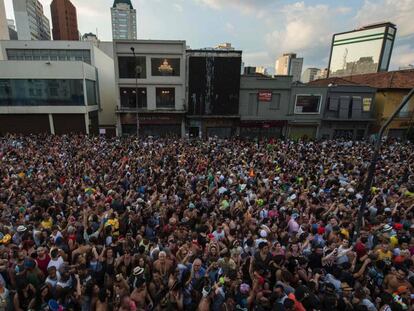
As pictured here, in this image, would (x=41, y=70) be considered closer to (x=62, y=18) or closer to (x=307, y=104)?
(x=307, y=104)

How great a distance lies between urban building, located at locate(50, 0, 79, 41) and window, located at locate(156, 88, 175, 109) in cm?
8480

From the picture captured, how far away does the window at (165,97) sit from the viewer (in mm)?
25469

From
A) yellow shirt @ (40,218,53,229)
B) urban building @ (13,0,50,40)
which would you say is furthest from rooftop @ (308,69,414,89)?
urban building @ (13,0,50,40)

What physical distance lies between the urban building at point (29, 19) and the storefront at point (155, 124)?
91.3 metres

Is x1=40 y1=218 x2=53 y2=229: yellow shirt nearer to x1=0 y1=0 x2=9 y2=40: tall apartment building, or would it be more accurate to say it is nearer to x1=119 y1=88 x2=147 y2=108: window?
x1=119 y1=88 x2=147 y2=108: window

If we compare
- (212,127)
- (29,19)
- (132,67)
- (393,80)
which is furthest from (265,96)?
(29,19)

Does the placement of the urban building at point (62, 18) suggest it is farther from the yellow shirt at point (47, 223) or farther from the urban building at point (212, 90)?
the yellow shirt at point (47, 223)

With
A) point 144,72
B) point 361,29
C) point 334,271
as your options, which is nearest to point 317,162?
point 334,271

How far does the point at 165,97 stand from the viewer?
1009 inches

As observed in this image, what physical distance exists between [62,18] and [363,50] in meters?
96.3

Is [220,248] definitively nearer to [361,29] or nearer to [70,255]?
[70,255]

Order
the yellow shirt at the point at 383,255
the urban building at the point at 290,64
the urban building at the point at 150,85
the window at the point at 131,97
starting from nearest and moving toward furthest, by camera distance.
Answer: the yellow shirt at the point at 383,255, the urban building at the point at 150,85, the window at the point at 131,97, the urban building at the point at 290,64

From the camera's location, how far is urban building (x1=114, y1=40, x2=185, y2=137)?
2425 centimetres

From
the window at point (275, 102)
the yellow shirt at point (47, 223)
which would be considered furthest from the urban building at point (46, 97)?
the window at point (275, 102)
